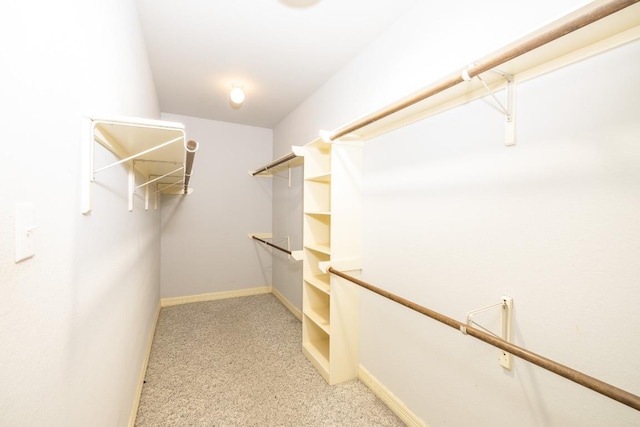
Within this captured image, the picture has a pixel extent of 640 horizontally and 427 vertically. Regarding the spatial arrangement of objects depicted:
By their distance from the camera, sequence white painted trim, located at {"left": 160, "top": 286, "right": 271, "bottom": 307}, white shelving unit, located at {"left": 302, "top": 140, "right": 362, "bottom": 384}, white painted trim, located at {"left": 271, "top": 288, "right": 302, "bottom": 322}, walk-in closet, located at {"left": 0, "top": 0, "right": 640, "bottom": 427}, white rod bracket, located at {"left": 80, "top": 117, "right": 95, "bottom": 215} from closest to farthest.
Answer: walk-in closet, located at {"left": 0, "top": 0, "right": 640, "bottom": 427}
white rod bracket, located at {"left": 80, "top": 117, "right": 95, "bottom": 215}
white shelving unit, located at {"left": 302, "top": 140, "right": 362, "bottom": 384}
white painted trim, located at {"left": 271, "top": 288, "right": 302, "bottom": 322}
white painted trim, located at {"left": 160, "top": 286, "right": 271, "bottom": 307}

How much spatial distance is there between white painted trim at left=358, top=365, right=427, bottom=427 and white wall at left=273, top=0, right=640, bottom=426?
47 millimetres

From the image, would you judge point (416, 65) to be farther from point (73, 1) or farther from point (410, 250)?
point (73, 1)

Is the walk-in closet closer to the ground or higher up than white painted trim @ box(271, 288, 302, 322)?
higher up

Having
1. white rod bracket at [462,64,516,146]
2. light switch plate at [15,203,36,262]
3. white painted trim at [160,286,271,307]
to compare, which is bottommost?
white painted trim at [160,286,271,307]

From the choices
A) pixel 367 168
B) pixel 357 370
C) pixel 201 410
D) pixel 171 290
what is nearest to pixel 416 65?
pixel 367 168

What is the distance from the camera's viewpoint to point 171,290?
3.61m

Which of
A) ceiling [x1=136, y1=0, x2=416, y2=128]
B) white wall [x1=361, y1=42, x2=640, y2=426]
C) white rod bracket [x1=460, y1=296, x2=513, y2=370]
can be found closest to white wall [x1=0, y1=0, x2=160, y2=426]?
ceiling [x1=136, y1=0, x2=416, y2=128]

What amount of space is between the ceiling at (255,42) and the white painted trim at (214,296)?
251 centimetres

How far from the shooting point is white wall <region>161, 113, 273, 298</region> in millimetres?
3637

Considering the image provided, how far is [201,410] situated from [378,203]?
180cm

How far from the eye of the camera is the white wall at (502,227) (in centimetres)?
87

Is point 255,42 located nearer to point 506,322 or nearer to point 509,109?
point 509,109

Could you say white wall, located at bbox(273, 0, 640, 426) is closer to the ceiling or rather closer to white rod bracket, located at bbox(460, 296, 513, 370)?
white rod bracket, located at bbox(460, 296, 513, 370)

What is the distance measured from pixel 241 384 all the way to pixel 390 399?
1070mm
